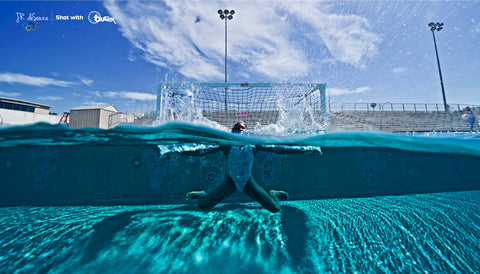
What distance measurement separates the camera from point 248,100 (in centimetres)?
1101

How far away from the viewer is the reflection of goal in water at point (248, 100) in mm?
9602

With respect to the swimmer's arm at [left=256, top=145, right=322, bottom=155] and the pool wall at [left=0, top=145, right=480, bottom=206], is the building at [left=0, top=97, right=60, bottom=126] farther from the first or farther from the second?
the swimmer's arm at [left=256, top=145, right=322, bottom=155]

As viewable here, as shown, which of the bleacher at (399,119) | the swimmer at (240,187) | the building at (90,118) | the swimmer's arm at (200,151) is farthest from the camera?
the bleacher at (399,119)

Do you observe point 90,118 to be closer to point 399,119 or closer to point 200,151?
point 200,151

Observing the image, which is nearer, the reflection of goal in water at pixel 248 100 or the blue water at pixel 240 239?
the blue water at pixel 240 239

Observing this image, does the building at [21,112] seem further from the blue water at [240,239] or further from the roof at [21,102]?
the blue water at [240,239]

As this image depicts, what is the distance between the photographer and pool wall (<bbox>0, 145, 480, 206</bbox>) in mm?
5633

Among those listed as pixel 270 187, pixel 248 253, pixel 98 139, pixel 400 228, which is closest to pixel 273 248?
pixel 248 253

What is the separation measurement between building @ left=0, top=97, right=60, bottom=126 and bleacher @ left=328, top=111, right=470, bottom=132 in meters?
38.4

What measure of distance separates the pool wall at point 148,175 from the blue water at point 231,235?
1.22ft

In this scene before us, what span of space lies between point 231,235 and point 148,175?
319 centimetres

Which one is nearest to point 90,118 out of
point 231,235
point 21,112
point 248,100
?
point 248,100

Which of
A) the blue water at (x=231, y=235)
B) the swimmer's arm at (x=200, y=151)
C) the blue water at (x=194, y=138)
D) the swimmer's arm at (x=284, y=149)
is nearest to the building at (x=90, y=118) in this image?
the blue water at (x=194, y=138)

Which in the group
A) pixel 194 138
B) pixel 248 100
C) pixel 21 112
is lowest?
pixel 194 138
